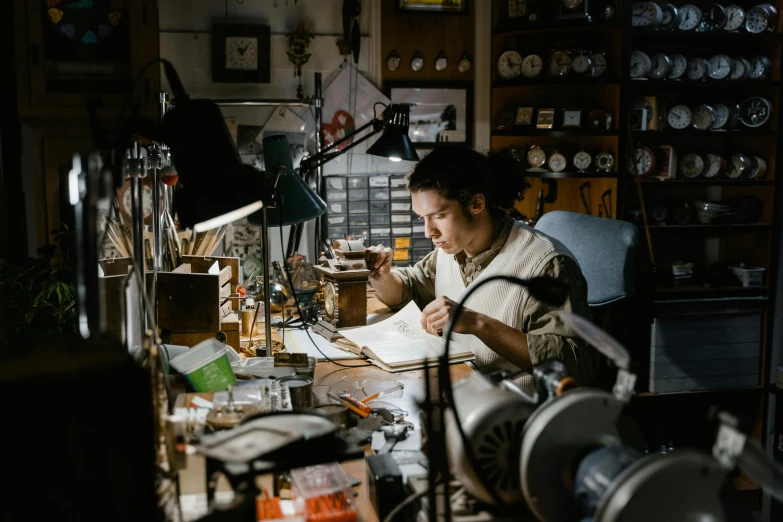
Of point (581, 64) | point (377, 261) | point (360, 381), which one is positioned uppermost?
point (581, 64)

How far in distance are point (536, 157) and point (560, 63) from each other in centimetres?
49

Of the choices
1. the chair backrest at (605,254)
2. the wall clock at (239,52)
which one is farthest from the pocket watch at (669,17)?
the wall clock at (239,52)

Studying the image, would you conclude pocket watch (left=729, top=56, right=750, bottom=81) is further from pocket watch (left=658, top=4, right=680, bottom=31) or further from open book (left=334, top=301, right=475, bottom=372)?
open book (left=334, top=301, right=475, bottom=372)

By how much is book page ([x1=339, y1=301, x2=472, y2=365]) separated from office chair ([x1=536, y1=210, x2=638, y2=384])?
68cm

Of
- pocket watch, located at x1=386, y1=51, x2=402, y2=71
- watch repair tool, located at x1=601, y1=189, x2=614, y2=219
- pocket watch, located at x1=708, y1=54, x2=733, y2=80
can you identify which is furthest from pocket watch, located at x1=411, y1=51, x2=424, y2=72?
pocket watch, located at x1=708, y1=54, x2=733, y2=80

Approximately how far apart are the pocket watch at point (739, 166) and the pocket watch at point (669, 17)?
80 cm

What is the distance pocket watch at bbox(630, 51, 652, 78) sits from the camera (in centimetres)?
368

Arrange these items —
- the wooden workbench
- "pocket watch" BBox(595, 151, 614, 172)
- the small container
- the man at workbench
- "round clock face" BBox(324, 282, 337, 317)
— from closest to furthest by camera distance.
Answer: the wooden workbench → the small container → the man at workbench → "round clock face" BBox(324, 282, 337, 317) → "pocket watch" BBox(595, 151, 614, 172)

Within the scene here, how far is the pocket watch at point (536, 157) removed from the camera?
12.2 ft

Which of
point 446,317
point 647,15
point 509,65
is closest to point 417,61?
point 509,65

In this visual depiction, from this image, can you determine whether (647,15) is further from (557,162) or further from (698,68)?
(557,162)

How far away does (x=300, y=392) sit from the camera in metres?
1.57

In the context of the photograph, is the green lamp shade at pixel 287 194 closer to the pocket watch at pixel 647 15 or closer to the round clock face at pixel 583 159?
the round clock face at pixel 583 159

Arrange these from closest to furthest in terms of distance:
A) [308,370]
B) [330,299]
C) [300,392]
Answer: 1. [300,392]
2. [308,370]
3. [330,299]
